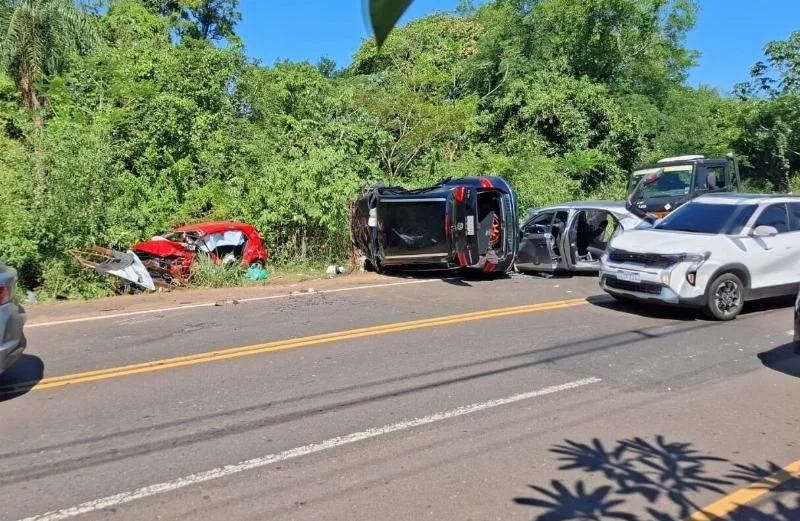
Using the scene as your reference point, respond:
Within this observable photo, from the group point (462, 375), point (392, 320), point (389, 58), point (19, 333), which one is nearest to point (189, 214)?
point (392, 320)

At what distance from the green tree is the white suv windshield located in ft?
53.0

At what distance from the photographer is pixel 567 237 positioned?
44.1ft

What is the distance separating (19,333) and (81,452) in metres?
1.91

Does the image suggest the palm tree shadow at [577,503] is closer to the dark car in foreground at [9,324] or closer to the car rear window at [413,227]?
the dark car in foreground at [9,324]

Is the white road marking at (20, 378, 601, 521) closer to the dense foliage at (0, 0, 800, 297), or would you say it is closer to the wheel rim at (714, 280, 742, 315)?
the wheel rim at (714, 280, 742, 315)

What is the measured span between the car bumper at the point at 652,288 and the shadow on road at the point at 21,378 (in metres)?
7.09

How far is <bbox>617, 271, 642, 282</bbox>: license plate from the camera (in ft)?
30.4

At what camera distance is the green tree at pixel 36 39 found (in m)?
18.6

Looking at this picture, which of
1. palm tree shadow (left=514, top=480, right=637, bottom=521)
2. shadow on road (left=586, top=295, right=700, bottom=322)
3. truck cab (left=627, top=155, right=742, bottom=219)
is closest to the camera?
palm tree shadow (left=514, top=480, right=637, bottom=521)

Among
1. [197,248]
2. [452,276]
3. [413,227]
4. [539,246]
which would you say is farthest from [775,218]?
[197,248]

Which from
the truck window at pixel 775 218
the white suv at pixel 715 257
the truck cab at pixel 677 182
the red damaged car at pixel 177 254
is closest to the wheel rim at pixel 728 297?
the white suv at pixel 715 257

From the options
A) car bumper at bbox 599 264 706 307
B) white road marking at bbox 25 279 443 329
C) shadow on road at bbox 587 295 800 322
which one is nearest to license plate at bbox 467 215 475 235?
white road marking at bbox 25 279 443 329

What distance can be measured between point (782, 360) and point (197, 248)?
1033 cm

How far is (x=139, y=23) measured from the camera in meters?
25.8
